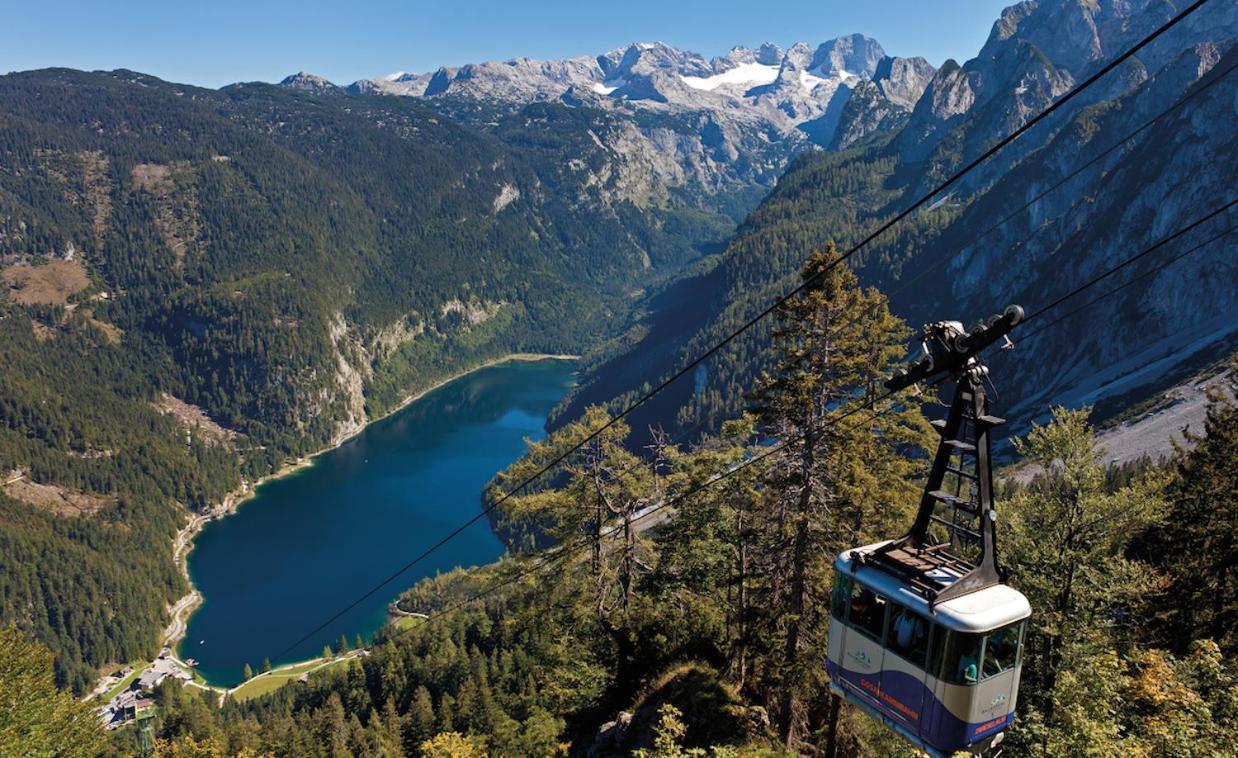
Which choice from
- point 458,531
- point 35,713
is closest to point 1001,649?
point 458,531

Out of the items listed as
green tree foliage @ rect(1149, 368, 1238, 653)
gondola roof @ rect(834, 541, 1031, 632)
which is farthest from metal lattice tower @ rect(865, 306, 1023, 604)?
green tree foliage @ rect(1149, 368, 1238, 653)

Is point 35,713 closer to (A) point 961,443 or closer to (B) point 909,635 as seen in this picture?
(B) point 909,635

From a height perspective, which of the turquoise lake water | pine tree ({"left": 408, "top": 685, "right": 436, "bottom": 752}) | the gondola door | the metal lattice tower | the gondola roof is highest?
the metal lattice tower

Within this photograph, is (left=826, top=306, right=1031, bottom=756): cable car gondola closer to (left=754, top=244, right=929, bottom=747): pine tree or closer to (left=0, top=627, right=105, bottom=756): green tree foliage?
(left=754, top=244, right=929, bottom=747): pine tree

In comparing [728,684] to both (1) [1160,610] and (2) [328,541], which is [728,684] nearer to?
(1) [1160,610]

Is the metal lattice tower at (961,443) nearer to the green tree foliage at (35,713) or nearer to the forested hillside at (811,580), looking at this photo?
the forested hillside at (811,580)

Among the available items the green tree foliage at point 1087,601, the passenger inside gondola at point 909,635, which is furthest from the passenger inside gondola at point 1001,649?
the green tree foliage at point 1087,601

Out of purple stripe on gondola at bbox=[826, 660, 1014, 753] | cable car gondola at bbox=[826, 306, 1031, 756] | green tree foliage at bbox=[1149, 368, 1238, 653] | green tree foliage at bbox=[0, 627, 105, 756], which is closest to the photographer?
cable car gondola at bbox=[826, 306, 1031, 756]
